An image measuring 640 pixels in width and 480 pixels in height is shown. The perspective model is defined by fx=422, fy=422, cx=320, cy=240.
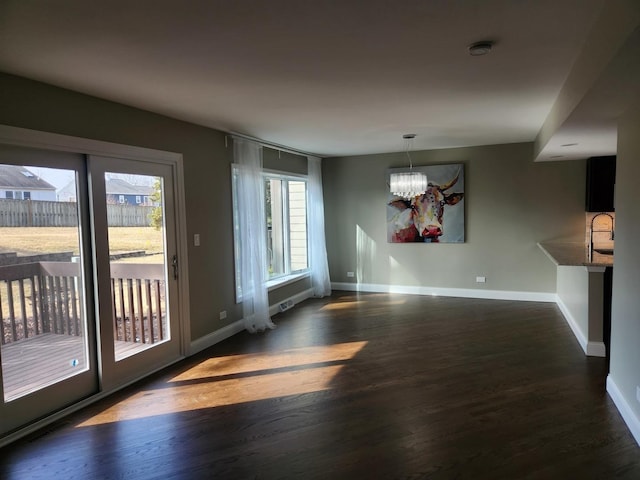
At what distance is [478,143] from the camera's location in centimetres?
643

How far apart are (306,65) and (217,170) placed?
8.26ft

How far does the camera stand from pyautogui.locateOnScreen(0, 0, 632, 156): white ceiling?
2.01 meters

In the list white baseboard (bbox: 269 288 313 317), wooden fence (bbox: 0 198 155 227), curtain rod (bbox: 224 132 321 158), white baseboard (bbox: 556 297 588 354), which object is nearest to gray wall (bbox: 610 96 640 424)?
white baseboard (bbox: 556 297 588 354)

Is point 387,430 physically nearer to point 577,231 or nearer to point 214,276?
point 214,276

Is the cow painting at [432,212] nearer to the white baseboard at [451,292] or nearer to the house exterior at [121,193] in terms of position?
the white baseboard at [451,292]

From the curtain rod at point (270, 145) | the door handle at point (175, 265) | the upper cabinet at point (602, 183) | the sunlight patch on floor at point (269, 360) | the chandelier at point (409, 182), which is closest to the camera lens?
the sunlight patch on floor at point (269, 360)

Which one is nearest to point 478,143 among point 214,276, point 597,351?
point 597,351

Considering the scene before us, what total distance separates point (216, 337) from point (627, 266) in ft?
13.3

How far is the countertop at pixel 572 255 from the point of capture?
416 cm

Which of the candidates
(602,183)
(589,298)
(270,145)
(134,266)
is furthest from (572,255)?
Answer: (134,266)

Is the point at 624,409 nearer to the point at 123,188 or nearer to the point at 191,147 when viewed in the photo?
the point at 123,188

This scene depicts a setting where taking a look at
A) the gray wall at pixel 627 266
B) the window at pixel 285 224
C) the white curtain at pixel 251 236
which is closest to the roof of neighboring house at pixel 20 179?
the white curtain at pixel 251 236

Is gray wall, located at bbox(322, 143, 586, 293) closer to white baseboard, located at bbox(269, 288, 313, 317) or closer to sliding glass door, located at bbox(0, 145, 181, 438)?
white baseboard, located at bbox(269, 288, 313, 317)

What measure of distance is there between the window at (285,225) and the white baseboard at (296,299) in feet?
1.19
